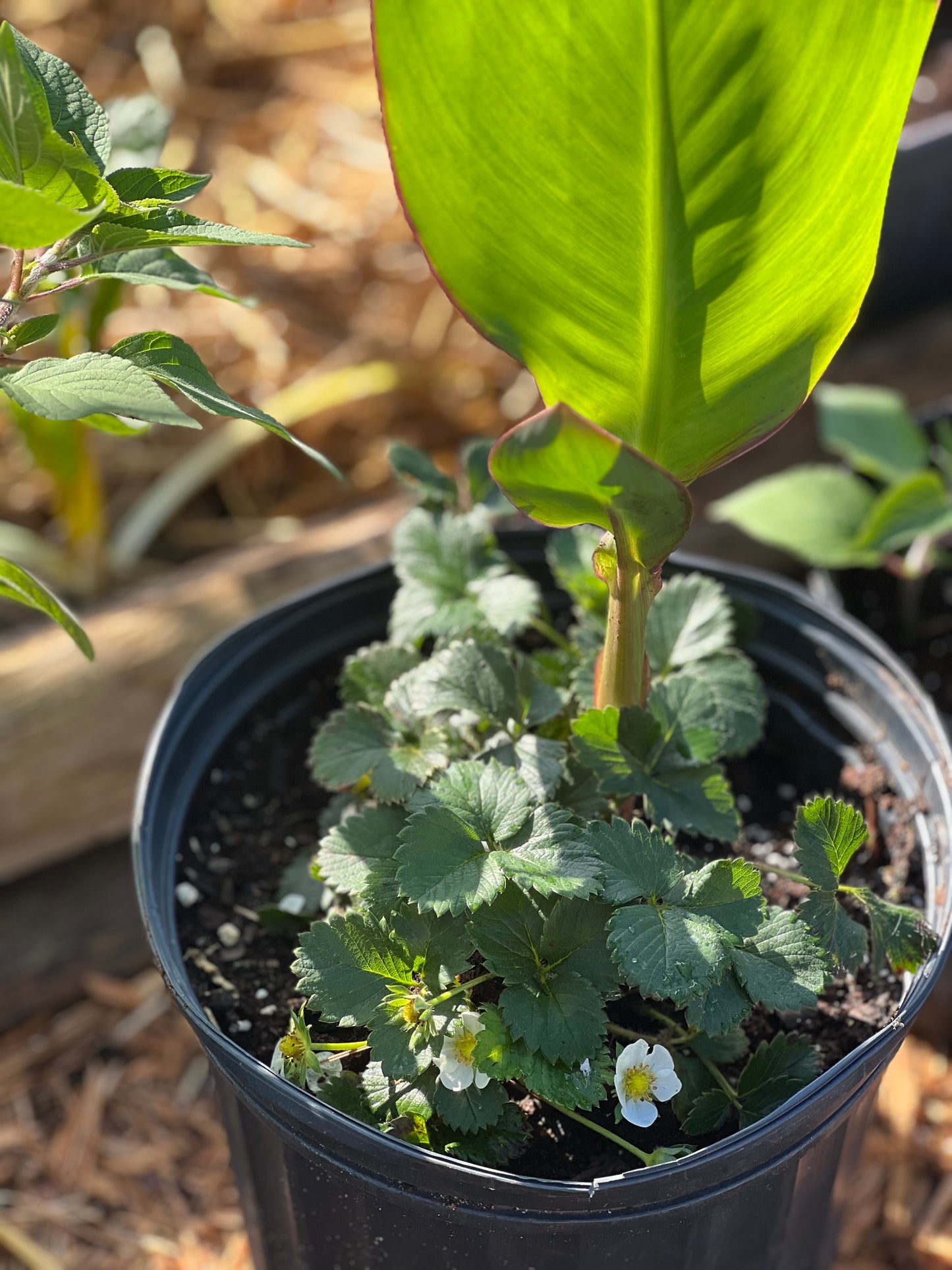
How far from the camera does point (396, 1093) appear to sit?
65 centimetres

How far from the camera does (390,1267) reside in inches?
27.4

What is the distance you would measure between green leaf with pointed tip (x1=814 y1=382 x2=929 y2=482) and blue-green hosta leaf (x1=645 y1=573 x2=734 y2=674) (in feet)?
1.64

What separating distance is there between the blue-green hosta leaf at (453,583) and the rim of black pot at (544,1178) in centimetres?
12

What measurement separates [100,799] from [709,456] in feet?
2.85

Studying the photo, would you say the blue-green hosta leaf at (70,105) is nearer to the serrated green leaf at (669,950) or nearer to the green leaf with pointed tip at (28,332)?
the green leaf with pointed tip at (28,332)

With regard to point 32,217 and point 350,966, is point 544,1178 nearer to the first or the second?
point 350,966

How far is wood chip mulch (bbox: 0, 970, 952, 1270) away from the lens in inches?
45.6

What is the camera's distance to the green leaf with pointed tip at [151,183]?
0.59 meters

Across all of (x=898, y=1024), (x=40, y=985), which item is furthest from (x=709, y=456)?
(x=40, y=985)

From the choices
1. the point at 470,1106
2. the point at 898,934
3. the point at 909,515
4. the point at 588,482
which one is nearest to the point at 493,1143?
the point at 470,1106

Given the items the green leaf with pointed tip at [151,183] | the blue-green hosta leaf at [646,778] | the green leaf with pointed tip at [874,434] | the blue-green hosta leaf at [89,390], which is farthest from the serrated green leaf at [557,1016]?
the green leaf with pointed tip at [874,434]

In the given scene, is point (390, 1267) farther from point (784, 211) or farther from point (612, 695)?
point (784, 211)

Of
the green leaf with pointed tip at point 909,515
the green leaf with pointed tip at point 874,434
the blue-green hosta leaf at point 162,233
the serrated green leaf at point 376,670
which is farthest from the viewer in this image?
the green leaf with pointed tip at point 874,434

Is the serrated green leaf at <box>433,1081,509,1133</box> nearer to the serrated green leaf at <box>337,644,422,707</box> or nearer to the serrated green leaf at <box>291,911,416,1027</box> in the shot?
the serrated green leaf at <box>291,911,416,1027</box>
